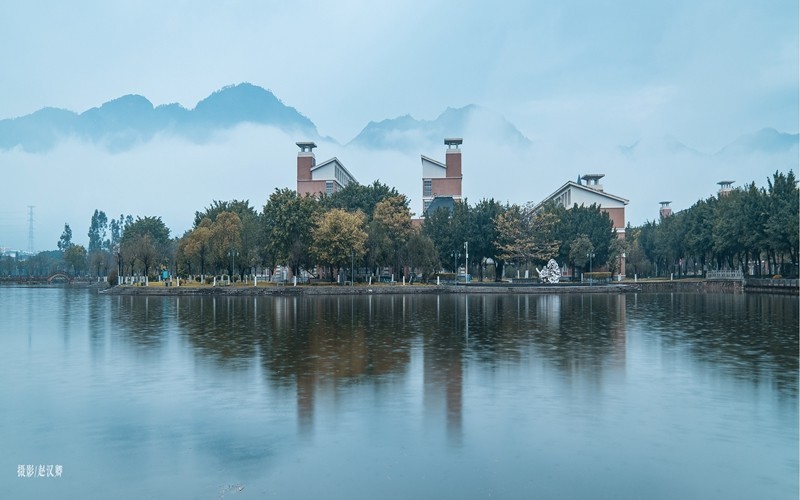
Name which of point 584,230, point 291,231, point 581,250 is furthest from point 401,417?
point 584,230

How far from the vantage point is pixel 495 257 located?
98000 millimetres

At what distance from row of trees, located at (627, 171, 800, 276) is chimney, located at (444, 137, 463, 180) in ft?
129

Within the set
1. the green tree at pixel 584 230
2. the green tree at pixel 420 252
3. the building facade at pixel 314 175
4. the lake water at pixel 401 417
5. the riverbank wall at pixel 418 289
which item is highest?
the building facade at pixel 314 175

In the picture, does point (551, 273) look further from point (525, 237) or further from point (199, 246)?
point (199, 246)

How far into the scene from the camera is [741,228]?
88.3 meters

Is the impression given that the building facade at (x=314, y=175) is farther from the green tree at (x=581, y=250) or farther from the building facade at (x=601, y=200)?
the green tree at (x=581, y=250)

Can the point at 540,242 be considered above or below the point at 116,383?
above

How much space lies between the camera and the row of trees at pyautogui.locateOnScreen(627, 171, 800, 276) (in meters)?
80.5

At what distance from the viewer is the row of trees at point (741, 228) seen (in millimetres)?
80488

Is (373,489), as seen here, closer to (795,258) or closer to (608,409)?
(608,409)

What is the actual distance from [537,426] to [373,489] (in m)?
4.99

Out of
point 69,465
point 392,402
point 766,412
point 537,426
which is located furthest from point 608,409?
point 69,465

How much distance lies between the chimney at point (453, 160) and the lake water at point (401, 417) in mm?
106444

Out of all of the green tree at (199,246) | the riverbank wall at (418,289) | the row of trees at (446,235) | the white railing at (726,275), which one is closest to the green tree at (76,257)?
the row of trees at (446,235)
